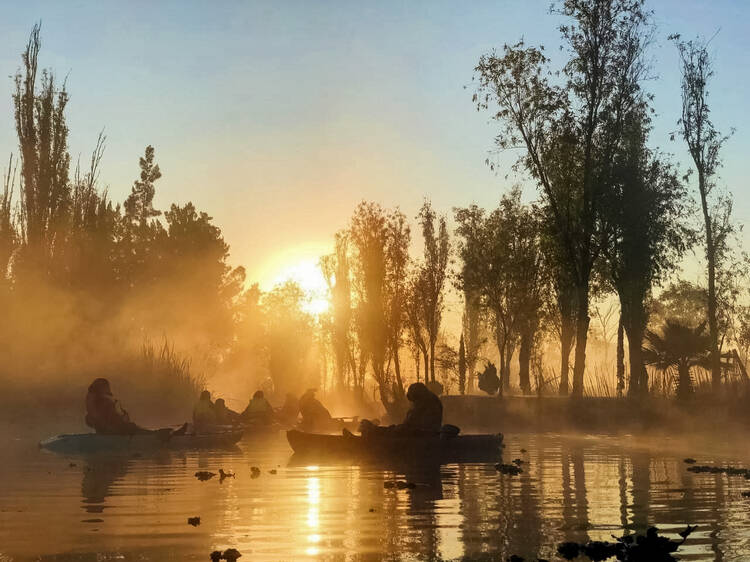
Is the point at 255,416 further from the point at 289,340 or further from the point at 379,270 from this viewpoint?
the point at 289,340

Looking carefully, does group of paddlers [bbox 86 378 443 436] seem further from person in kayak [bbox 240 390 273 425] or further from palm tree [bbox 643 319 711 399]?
palm tree [bbox 643 319 711 399]

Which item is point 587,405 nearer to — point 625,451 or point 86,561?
point 625,451

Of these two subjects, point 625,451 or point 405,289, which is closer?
point 625,451

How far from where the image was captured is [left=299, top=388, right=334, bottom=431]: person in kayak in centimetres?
4328

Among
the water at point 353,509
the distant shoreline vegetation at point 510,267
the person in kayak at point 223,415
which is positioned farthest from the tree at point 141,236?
the water at point 353,509

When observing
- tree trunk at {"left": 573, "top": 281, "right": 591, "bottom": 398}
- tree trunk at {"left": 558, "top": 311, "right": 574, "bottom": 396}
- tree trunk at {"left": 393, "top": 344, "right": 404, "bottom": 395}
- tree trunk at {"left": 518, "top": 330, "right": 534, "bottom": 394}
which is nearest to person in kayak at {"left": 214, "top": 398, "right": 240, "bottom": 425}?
tree trunk at {"left": 393, "top": 344, "right": 404, "bottom": 395}

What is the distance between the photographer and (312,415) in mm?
43531

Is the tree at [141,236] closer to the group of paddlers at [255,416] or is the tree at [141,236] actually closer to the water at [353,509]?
the group of paddlers at [255,416]

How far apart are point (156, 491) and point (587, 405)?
29.4 metres

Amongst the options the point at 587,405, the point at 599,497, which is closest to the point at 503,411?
the point at 587,405

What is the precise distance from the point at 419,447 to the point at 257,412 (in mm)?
19141

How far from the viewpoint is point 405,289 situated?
206 ft

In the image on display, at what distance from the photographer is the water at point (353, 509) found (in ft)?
44.2

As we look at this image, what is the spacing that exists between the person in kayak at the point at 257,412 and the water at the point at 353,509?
17.4 meters
